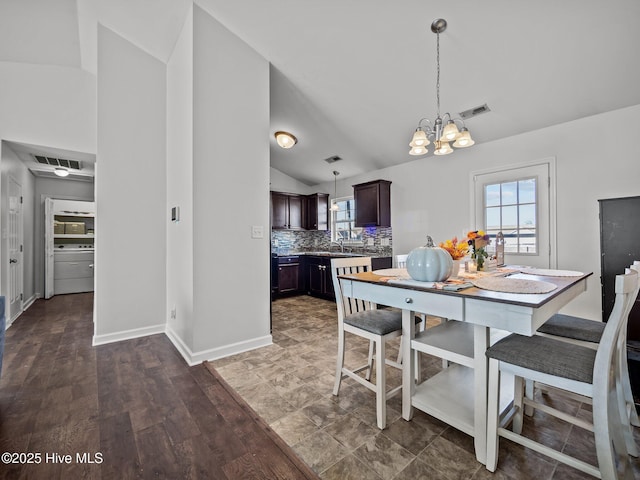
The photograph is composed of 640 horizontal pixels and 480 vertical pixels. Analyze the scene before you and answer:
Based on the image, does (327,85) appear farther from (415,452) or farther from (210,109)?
(415,452)

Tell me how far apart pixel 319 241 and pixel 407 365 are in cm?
483

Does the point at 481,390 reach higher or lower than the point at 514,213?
lower

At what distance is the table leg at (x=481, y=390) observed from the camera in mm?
1392

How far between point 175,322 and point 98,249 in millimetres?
1126

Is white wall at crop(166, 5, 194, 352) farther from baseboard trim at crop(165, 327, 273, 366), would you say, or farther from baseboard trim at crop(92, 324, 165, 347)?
baseboard trim at crop(92, 324, 165, 347)

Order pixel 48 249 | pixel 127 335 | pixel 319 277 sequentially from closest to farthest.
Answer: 1. pixel 127 335
2. pixel 319 277
3. pixel 48 249

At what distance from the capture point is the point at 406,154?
4430 mm

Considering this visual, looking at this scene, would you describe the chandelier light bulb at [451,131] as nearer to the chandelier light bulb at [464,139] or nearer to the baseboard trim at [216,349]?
the chandelier light bulb at [464,139]

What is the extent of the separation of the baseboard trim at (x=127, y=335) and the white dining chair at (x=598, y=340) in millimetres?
3576

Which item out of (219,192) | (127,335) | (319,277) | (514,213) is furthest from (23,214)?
(514,213)

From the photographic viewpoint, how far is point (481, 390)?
1.41 meters

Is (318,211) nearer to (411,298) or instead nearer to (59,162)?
(59,162)

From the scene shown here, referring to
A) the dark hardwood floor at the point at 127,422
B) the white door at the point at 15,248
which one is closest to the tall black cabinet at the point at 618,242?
the dark hardwood floor at the point at 127,422

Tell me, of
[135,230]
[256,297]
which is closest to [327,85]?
[256,297]
